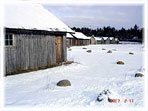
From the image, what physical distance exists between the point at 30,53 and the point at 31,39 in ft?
3.34

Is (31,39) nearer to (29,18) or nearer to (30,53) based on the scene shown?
(30,53)

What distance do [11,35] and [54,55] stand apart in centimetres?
434

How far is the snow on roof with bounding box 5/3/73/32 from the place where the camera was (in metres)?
10.5

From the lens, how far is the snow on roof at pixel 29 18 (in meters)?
10.5

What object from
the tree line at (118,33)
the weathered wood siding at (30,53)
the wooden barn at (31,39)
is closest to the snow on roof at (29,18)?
the wooden barn at (31,39)

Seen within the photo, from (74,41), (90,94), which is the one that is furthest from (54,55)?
(74,41)

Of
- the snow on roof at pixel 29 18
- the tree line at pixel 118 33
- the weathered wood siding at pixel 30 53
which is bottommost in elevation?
the weathered wood siding at pixel 30 53

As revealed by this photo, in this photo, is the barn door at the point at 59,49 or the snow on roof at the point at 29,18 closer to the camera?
the snow on roof at the point at 29,18

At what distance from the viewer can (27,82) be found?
28.3 ft

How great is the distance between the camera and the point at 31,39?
11398mm

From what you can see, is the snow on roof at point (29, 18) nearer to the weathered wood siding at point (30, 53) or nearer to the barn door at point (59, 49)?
the weathered wood siding at point (30, 53)

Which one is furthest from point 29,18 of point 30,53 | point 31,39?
point 30,53

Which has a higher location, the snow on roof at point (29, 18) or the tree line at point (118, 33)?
the tree line at point (118, 33)

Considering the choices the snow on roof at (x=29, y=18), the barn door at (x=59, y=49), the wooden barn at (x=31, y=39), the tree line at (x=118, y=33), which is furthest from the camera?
the tree line at (x=118, y=33)
